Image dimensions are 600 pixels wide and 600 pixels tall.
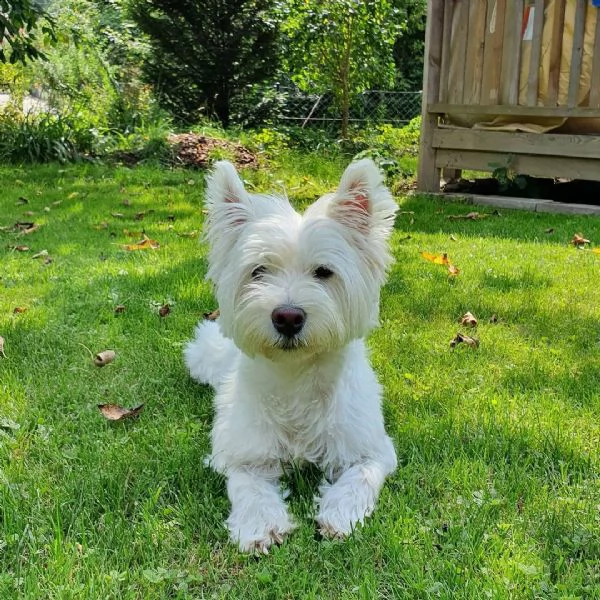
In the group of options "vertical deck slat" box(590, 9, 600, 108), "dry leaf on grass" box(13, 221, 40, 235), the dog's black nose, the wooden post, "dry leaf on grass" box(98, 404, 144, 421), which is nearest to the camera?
the dog's black nose

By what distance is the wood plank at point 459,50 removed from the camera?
8766 mm

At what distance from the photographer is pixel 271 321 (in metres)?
2.45

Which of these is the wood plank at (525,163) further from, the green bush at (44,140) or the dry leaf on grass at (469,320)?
the green bush at (44,140)

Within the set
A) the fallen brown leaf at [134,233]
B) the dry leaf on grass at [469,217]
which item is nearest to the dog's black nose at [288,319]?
the fallen brown leaf at [134,233]

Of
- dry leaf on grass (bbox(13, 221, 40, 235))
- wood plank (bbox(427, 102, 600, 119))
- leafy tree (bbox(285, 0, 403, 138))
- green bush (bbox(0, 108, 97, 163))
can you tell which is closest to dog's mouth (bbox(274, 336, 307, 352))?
dry leaf on grass (bbox(13, 221, 40, 235))

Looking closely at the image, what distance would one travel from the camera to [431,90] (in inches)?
365

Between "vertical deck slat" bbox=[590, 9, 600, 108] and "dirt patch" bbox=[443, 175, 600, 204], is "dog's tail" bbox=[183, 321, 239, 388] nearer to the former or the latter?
"dirt patch" bbox=[443, 175, 600, 204]

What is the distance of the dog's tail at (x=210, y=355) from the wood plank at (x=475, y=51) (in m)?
6.52

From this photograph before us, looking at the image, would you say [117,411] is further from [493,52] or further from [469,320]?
[493,52]

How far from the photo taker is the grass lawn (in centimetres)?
205

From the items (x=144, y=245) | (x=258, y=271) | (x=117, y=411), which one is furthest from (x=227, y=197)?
(x=144, y=245)

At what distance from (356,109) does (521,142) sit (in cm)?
869

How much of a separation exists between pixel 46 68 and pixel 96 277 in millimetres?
8962

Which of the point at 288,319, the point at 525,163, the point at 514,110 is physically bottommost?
the point at 525,163
